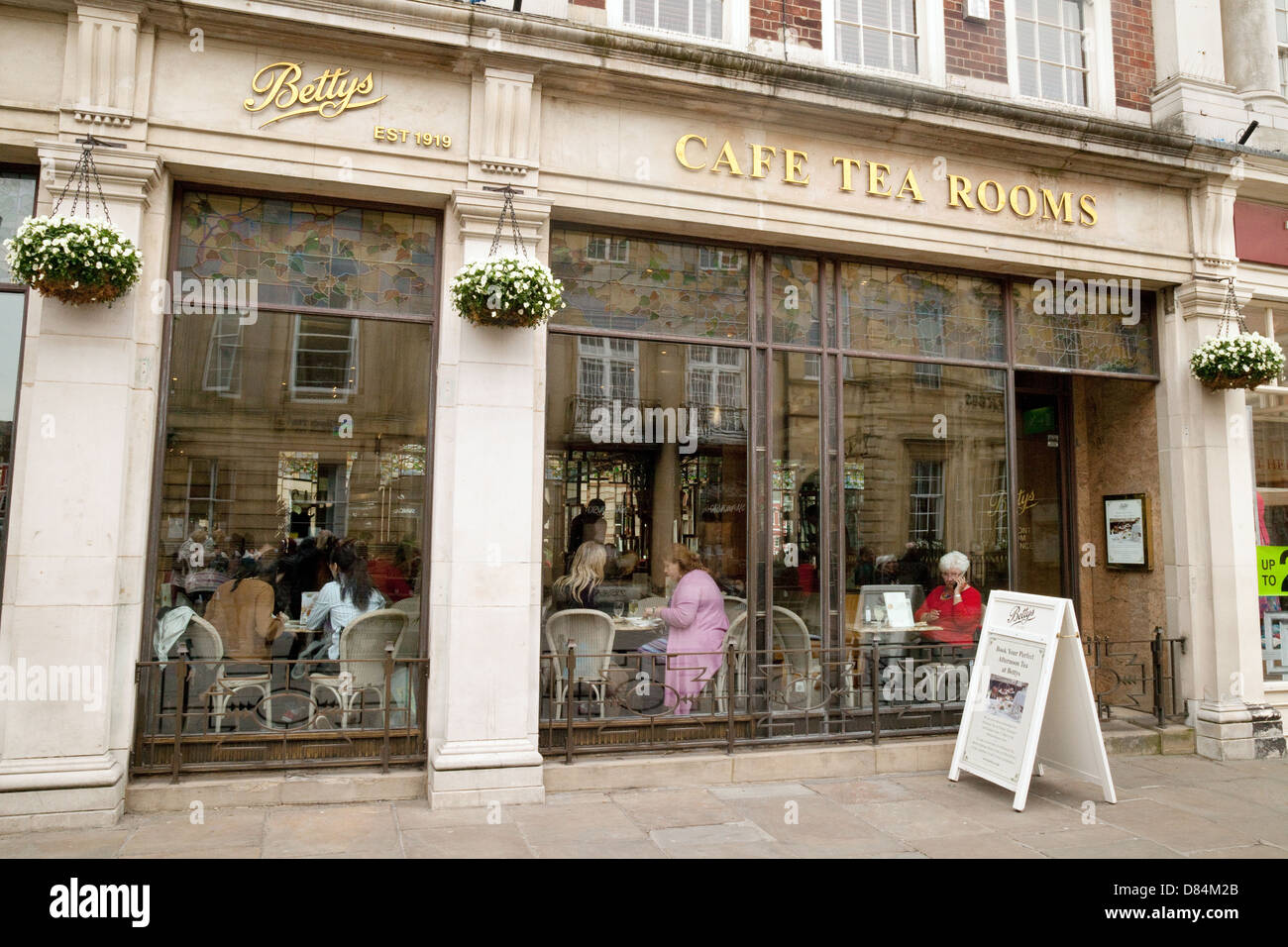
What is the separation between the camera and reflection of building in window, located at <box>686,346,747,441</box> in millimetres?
7605

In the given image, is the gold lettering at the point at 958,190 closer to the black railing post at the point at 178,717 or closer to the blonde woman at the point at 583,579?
the blonde woman at the point at 583,579

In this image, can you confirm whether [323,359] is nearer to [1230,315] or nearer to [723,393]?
[723,393]

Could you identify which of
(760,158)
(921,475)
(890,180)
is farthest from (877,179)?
(921,475)

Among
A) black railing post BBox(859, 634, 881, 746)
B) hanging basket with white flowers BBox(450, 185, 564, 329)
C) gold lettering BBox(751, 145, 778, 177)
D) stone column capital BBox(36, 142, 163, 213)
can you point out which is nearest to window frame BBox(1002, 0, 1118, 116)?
gold lettering BBox(751, 145, 778, 177)

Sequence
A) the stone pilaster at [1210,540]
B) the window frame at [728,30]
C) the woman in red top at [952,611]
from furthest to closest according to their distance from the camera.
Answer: the stone pilaster at [1210,540] → the woman in red top at [952,611] → the window frame at [728,30]

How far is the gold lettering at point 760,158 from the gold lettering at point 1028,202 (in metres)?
2.40

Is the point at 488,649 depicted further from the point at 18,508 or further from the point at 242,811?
the point at 18,508

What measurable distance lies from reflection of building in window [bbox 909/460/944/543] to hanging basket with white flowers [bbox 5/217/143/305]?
21.4 feet

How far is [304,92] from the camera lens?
20.9 feet

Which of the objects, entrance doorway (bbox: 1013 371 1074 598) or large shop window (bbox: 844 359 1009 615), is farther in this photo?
entrance doorway (bbox: 1013 371 1074 598)

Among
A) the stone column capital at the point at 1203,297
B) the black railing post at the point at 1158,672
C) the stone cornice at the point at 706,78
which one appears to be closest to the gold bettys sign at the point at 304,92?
the stone cornice at the point at 706,78

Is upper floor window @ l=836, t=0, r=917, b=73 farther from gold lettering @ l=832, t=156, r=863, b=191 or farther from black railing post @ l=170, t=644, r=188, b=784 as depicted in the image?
black railing post @ l=170, t=644, r=188, b=784

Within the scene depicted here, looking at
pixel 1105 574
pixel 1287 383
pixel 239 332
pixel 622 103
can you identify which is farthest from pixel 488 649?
pixel 1287 383

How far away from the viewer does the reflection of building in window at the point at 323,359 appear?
675cm
